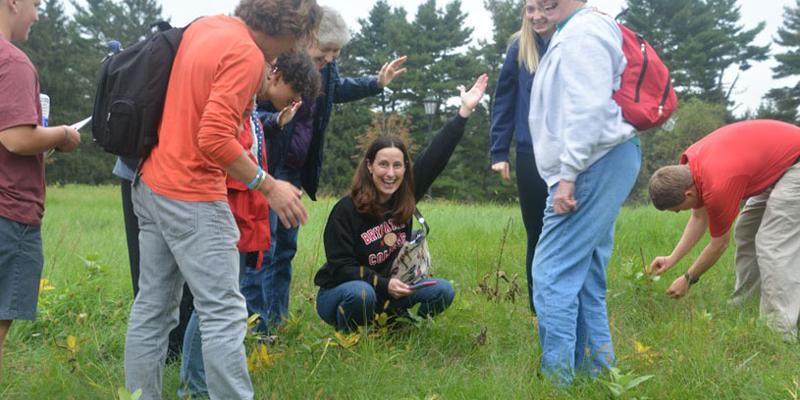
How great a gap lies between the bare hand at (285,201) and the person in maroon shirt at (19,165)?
0.99 metres

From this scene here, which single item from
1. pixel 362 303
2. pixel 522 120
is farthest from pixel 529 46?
pixel 362 303

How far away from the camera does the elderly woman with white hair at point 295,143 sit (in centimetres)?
375

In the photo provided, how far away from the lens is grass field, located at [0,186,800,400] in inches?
118

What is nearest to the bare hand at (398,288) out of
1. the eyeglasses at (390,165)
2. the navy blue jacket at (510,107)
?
the eyeglasses at (390,165)

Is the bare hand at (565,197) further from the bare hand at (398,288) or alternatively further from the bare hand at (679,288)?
the bare hand at (679,288)

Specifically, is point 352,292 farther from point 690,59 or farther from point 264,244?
point 690,59

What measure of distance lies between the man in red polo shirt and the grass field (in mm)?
241

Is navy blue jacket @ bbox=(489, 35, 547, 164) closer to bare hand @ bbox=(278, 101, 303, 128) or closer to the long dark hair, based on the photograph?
the long dark hair

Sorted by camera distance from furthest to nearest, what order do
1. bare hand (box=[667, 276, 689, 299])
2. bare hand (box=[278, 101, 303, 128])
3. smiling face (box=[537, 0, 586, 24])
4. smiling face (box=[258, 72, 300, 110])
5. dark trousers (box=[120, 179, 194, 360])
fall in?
bare hand (box=[667, 276, 689, 299]), bare hand (box=[278, 101, 303, 128]), smiling face (box=[258, 72, 300, 110]), dark trousers (box=[120, 179, 194, 360]), smiling face (box=[537, 0, 586, 24])

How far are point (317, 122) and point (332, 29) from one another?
0.54 m

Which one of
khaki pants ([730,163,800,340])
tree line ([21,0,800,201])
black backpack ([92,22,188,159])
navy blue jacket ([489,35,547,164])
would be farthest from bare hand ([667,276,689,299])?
tree line ([21,0,800,201])

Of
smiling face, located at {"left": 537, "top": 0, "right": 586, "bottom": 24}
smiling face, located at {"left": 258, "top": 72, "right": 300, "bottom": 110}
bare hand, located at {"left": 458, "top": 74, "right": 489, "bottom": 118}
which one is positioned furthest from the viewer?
bare hand, located at {"left": 458, "top": 74, "right": 489, "bottom": 118}

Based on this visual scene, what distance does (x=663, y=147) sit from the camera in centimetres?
3625

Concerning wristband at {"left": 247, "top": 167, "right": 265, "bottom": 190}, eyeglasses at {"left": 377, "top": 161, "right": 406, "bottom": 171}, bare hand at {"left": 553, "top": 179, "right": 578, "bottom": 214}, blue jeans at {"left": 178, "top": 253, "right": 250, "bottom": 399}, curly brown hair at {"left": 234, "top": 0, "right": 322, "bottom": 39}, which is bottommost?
blue jeans at {"left": 178, "top": 253, "right": 250, "bottom": 399}
